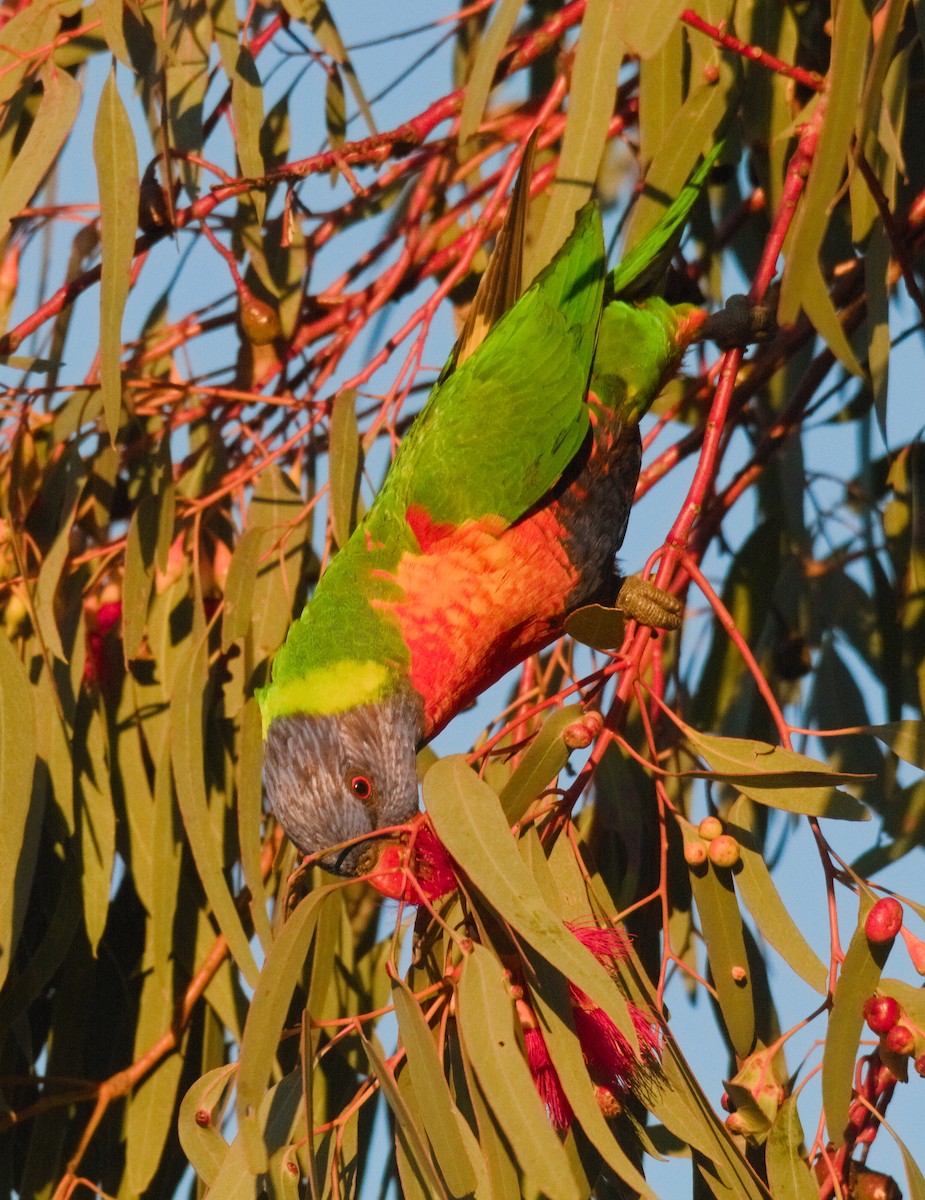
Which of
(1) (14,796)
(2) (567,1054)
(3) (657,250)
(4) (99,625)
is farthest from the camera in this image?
(4) (99,625)

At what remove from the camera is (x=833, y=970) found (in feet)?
5.03

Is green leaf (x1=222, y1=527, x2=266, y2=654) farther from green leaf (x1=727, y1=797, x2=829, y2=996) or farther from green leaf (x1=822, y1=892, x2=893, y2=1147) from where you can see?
green leaf (x1=822, y1=892, x2=893, y2=1147)

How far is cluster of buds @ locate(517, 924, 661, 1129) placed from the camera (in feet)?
4.98

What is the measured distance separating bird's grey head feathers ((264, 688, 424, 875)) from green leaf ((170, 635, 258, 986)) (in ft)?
0.37

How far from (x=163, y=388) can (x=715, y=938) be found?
1.38 meters

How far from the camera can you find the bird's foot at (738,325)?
220 cm

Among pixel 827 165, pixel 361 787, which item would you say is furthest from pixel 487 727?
pixel 827 165

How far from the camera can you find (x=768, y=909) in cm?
164

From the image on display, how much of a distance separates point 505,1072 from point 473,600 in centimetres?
85

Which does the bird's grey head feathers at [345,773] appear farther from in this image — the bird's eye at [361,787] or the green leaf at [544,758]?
the green leaf at [544,758]

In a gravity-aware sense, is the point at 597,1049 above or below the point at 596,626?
below

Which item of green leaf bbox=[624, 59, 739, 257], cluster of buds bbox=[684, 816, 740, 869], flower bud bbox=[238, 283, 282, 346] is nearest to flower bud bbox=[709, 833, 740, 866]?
cluster of buds bbox=[684, 816, 740, 869]

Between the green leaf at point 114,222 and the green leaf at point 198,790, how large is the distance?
0.42 m

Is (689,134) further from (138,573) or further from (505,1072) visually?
(505,1072)
